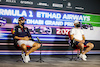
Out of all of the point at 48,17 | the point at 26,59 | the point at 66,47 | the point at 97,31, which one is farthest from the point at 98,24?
the point at 26,59

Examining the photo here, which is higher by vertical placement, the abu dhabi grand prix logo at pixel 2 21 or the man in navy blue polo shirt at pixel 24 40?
the abu dhabi grand prix logo at pixel 2 21

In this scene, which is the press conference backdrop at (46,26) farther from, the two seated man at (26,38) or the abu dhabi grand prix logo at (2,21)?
the two seated man at (26,38)

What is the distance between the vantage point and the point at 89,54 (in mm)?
6273

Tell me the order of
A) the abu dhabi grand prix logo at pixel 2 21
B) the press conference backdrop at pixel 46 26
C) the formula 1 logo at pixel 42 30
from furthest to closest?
the formula 1 logo at pixel 42 30 → the press conference backdrop at pixel 46 26 → the abu dhabi grand prix logo at pixel 2 21

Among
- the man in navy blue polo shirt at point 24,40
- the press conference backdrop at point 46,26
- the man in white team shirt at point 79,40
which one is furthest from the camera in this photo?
the press conference backdrop at point 46,26

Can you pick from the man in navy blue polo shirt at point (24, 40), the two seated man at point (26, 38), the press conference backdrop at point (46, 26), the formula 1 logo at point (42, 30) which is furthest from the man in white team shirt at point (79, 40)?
the man in navy blue polo shirt at point (24, 40)

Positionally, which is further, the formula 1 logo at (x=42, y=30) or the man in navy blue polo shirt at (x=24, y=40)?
the formula 1 logo at (x=42, y=30)

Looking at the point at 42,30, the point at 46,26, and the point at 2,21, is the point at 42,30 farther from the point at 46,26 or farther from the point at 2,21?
the point at 2,21

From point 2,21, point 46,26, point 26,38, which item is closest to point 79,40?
point 46,26

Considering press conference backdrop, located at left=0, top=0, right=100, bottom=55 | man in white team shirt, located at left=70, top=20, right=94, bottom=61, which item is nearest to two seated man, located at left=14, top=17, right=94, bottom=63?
man in white team shirt, located at left=70, top=20, right=94, bottom=61

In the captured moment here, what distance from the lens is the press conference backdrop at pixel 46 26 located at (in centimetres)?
→ 517

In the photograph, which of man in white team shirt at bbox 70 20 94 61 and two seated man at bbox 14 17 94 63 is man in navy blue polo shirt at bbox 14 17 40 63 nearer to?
two seated man at bbox 14 17 94 63

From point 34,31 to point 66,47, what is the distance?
1.46 meters

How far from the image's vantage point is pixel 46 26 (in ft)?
18.5
